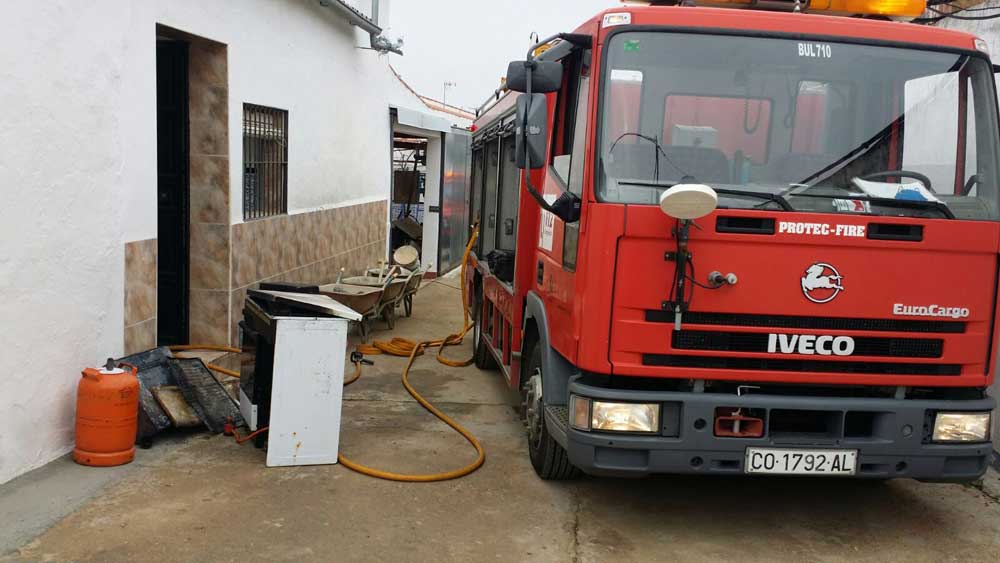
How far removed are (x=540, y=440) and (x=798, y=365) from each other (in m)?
1.78

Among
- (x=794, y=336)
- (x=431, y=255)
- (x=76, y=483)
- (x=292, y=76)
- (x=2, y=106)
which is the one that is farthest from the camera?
(x=431, y=255)

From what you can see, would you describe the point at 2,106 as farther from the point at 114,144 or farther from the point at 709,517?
the point at 709,517

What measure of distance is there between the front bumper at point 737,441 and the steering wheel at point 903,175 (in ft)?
3.66

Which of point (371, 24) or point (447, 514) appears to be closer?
point (447, 514)

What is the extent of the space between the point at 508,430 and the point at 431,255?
1019 centimetres

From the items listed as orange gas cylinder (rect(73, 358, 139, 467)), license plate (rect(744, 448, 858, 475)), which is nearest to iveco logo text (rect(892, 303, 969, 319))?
license plate (rect(744, 448, 858, 475))

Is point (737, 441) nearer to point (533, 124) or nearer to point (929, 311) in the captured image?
point (929, 311)

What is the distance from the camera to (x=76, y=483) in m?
5.31

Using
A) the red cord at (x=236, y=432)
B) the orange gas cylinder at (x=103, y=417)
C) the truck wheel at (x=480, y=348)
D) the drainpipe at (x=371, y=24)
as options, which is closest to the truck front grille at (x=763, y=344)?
the red cord at (x=236, y=432)

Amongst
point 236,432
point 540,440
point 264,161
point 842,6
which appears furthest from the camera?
point 264,161

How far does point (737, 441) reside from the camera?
4578 millimetres

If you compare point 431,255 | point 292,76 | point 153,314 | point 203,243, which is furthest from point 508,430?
point 431,255

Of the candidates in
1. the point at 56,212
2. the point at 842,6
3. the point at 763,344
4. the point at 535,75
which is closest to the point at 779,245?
the point at 763,344

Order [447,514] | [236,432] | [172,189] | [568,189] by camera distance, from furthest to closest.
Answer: [172,189]
[236,432]
[447,514]
[568,189]
